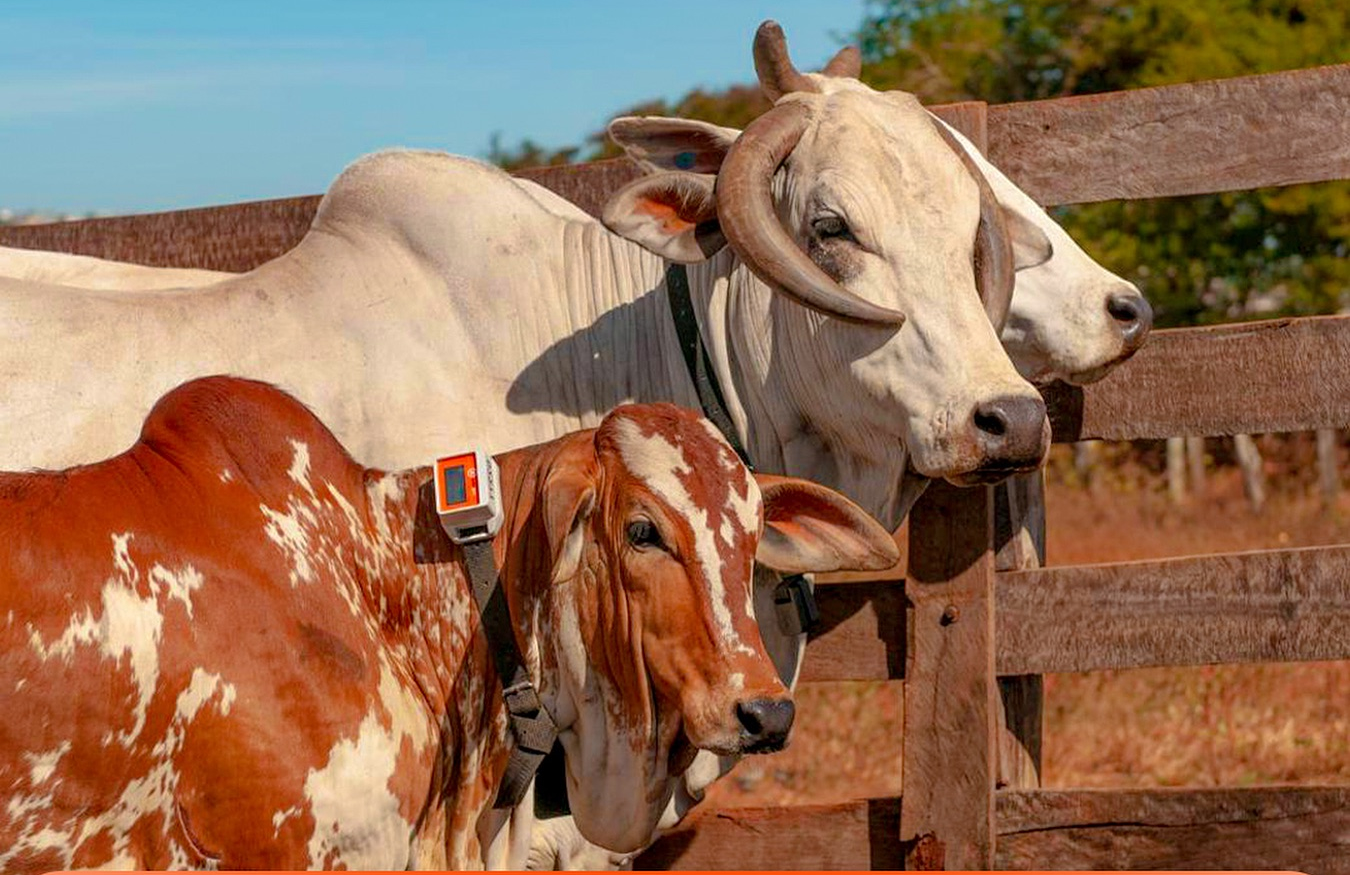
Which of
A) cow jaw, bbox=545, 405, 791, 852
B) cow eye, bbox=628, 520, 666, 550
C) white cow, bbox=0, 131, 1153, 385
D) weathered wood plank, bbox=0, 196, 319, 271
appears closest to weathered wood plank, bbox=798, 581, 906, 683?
white cow, bbox=0, 131, 1153, 385

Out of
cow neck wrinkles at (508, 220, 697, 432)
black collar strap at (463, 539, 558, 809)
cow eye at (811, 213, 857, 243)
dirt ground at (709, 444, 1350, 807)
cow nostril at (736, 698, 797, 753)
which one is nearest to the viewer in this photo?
cow nostril at (736, 698, 797, 753)

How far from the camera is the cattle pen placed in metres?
4.61

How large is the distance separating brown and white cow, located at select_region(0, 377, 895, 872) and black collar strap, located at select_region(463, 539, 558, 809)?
0.09 feet

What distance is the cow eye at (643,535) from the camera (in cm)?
349

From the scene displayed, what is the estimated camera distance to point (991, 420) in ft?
13.5

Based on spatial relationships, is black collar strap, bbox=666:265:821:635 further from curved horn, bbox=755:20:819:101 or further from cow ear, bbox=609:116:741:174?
curved horn, bbox=755:20:819:101

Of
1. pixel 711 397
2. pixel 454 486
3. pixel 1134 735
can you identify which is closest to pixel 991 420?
pixel 711 397

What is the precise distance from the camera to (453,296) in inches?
189

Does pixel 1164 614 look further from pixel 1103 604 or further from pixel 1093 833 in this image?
pixel 1093 833

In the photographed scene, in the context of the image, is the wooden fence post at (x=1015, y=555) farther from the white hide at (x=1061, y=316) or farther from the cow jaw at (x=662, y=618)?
the cow jaw at (x=662, y=618)

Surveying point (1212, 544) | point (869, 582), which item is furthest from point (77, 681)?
point (1212, 544)

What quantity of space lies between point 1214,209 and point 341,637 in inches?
573

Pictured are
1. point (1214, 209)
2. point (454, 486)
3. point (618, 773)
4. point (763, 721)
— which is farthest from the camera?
point (1214, 209)

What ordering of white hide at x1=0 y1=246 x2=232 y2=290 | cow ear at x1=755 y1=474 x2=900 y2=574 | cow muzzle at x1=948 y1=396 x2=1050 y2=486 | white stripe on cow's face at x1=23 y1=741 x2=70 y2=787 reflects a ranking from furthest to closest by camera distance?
white hide at x1=0 y1=246 x2=232 y2=290
cow muzzle at x1=948 y1=396 x2=1050 y2=486
cow ear at x1=755 y1=474 x2=900 y2=574
white stripe on cow's face at x1=23 y1=741 x2=70 y2=787
